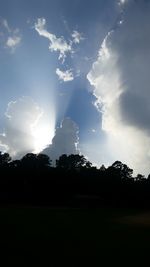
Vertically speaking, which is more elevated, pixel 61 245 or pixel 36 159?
pixel 36 159

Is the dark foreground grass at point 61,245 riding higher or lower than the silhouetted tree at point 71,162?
lower

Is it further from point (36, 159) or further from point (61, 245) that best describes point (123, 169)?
point (61, 245)

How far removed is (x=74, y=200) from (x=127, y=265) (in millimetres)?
65972

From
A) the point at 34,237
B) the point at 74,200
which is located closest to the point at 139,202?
the point at 74,200

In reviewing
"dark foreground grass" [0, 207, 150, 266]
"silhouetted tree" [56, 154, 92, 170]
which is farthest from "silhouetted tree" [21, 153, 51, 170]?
"dark foreground grass" [0, 207, 150, 266]

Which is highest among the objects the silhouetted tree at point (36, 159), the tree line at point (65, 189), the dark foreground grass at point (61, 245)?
the silhouetted tree at point (36, 159)

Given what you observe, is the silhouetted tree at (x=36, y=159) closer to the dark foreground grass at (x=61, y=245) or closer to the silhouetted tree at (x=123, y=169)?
the silhouetted tree at (x=123, y=169)

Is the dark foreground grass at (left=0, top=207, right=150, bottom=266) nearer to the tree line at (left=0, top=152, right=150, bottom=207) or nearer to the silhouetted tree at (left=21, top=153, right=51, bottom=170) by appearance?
the tree line at (left=0, top=152, right=150, bottom=207)

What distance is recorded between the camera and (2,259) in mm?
18531

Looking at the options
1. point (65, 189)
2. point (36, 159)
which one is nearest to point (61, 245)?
point (65, 189)

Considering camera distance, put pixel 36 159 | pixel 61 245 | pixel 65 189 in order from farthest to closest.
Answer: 1. pixel 36 159
2. pixel 65 189
3. pixel 61 245

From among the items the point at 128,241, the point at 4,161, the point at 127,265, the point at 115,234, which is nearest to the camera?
the point at 127,265

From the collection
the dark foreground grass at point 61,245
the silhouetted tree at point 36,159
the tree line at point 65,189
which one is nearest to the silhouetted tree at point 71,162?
the silhouetted tree at point 36,159

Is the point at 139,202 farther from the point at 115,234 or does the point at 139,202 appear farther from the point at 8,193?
the point at 115,234
